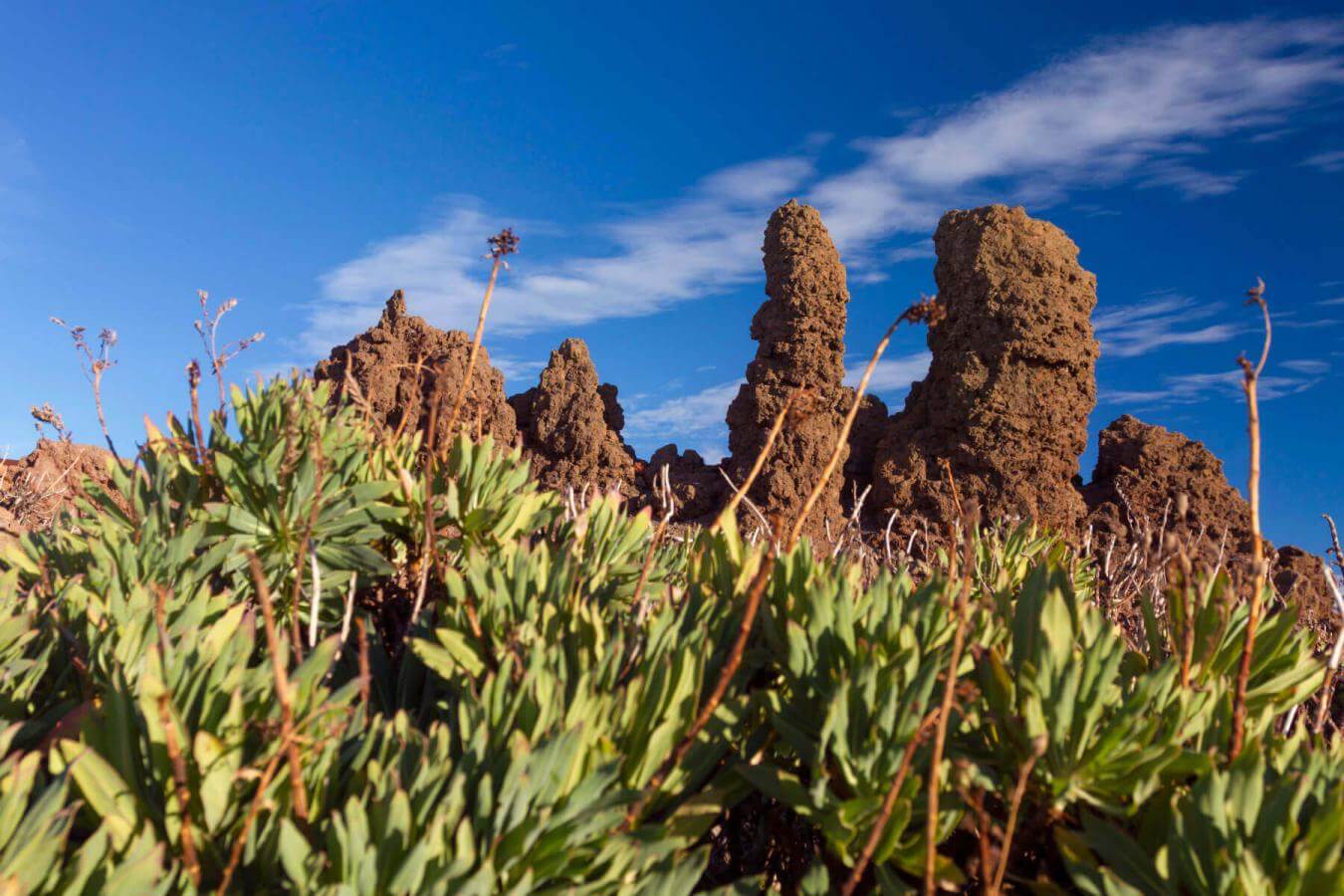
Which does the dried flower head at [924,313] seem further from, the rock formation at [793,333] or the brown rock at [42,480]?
the rock formation at [793,333]

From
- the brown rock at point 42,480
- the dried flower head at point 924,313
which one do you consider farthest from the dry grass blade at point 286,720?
the brown rock at point 42,480

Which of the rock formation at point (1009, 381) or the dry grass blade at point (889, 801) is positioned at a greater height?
the rock formation at point (1009, 381)

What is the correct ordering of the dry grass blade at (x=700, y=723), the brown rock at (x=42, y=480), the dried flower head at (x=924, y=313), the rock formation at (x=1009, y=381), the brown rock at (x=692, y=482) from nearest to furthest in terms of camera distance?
the dry grass blade at (x=700, y=723), the dried flower head at (x=924, y=313), the brown rock at (x=42, y=480), the rock formation at (x=1009, y=381), the brown rock at (x=692, y=482)

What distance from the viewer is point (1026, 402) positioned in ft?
43.1

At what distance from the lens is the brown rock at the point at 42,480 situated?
Answer: 22.4 feet

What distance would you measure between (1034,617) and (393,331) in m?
13.7

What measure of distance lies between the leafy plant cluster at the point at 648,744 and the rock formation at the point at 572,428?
42.2 ft

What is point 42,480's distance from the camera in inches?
304

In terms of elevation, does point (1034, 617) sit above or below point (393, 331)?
below

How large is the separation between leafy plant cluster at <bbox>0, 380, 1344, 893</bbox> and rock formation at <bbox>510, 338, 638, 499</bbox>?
1286 cm

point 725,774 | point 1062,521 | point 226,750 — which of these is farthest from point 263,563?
point 1062,521

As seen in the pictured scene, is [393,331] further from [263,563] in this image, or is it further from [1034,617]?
[1034,617]

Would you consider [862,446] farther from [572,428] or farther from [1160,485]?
[572,428]

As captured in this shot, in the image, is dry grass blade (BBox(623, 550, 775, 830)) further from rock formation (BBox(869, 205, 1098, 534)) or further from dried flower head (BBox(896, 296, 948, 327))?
rock formation (BBox(869, 205, 1098, 534))
